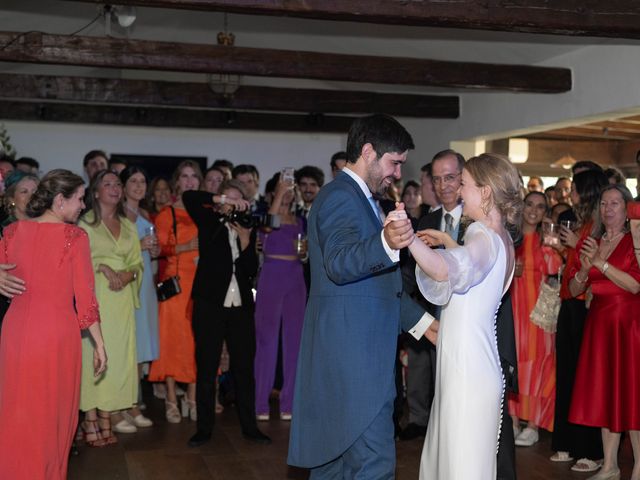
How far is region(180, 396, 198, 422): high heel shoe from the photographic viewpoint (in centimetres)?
641

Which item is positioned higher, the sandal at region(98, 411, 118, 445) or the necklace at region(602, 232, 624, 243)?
the necklace at region(602, 232, 624, 243)

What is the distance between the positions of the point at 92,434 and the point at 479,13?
151 inches

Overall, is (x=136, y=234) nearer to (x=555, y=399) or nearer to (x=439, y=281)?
(x=555, y=399)

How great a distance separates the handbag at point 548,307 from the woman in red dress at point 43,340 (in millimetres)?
3022

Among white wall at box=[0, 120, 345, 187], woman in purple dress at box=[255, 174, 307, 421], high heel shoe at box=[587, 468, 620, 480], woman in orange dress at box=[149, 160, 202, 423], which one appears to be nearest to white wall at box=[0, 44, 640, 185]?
white wall at box=[0, 120, 345, 187]

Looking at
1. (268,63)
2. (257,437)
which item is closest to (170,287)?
(257,437)

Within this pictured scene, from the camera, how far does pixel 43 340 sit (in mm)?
3959

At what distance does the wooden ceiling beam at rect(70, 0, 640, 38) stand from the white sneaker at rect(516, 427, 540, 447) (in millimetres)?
2790

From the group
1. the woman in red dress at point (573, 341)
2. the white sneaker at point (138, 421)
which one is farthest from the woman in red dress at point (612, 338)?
the white sneaker at point (138, 421)

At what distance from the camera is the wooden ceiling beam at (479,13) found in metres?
5.71

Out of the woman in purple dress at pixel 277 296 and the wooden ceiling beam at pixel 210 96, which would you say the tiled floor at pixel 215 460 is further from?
the wooden ceiling beam at pixel 210 96

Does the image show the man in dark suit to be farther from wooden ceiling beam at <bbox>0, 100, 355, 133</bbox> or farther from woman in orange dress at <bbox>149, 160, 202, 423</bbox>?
wooden ceiling beam at <bbox>0, 100, 355, 133</bbox>

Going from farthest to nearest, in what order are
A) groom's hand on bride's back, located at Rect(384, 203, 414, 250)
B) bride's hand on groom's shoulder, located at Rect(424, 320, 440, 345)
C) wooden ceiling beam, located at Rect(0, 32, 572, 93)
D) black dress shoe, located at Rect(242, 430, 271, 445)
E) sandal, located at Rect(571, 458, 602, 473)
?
wooden ceiling beam, located at Rect(0, 32, 572, 93)
black dress shoe, located at Rect(242, 430, 271, 445)
sandal, located at Rect(571, 458, 602, 473)
bride's hand on groom's shoulder, located at Rect(424, 320, 440, 345)
groom's hand on bride's back, located at Rect(384, 203, 414, 250)

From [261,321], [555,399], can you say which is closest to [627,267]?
[555,399]
